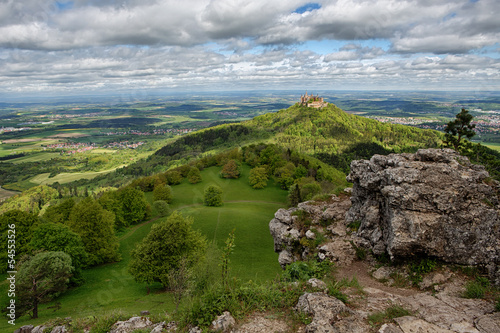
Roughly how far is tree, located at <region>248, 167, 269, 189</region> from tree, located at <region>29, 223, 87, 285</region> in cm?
5302

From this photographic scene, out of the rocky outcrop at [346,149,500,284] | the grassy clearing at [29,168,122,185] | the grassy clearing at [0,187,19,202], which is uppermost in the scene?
the rocky outcrop at [346,149,500,284]

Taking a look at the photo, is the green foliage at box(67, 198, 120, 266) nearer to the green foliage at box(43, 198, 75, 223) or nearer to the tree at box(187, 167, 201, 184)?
the green foliage at box(43, 198, 75, 223)

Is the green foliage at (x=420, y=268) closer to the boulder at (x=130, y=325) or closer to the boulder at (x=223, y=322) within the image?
the boulder at (x=223, y=322)

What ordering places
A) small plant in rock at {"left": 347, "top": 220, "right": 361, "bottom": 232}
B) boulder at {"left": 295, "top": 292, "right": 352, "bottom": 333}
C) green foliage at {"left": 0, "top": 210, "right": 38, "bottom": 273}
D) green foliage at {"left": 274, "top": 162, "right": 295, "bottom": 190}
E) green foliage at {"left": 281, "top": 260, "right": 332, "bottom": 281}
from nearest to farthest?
boulder at {"left": 295, "top": 292, "right": 352, "bottom": 333}
green foliage at {"left": 281, "top": 260, "right": 332, "bottom": 281}
small plant in rock at {"left": 347, "top": 220, "right": 361, "bottom": 232}
green foliage at {"left": 0, "top": 210, "right": 38, "bottom": 273}
green foliage at {"left": 274, "top": 162, "right": 295, "bottom": 190}

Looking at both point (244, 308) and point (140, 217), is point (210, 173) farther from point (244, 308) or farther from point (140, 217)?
point (244, 308)

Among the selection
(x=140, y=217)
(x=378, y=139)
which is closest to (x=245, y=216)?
(x=140, y=217)

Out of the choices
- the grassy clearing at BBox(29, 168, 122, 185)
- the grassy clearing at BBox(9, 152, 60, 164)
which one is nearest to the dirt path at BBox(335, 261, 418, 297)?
the grassy clearing at BBox(29, 168, 122, 185)

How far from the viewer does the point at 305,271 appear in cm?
1238

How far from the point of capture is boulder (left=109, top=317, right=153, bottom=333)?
412 inches

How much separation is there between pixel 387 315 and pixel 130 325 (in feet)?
33.4

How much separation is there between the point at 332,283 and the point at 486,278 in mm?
6184

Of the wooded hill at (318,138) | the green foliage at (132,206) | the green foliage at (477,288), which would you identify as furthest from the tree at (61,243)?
the wooded hill at (318,138)

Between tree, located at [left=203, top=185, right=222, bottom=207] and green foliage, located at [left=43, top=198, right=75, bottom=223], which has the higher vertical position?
green foliage, located at [left=43, top=198, right=75, bottom=223]

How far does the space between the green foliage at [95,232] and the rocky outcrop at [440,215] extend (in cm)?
3629
